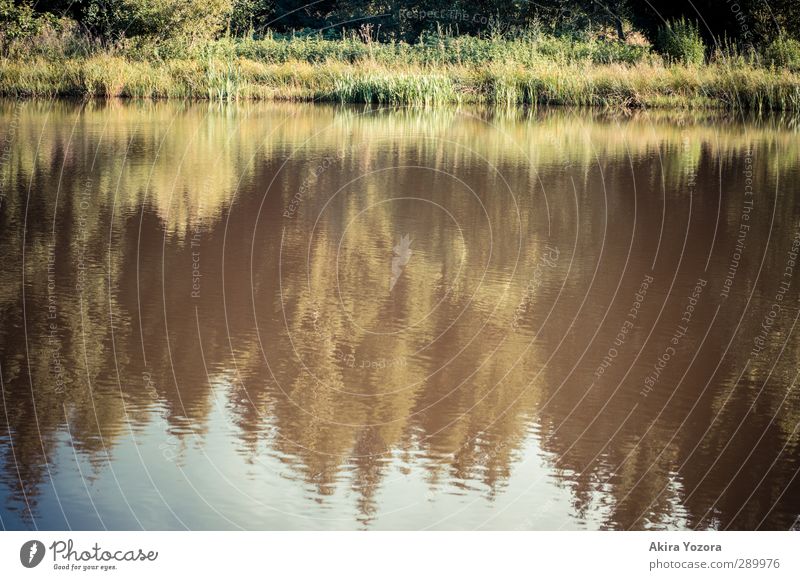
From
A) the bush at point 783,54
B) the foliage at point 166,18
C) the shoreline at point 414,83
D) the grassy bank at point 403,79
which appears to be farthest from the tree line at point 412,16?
the shoreline at point 414,83

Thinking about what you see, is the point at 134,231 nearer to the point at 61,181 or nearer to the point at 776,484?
the point at 61,181

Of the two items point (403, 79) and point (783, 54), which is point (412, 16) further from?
point (783, 54)

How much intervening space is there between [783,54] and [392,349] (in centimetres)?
2393

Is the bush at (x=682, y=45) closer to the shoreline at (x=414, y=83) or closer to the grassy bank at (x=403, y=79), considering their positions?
the grassy bank at (x=403, y=79)

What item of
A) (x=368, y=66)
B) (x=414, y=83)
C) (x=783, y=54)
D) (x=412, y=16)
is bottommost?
(x=414, y=83)

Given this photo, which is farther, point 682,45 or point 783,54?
point 682,45

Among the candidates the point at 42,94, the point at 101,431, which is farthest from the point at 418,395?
the point at 42,94

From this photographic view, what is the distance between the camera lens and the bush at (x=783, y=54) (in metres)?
28.7

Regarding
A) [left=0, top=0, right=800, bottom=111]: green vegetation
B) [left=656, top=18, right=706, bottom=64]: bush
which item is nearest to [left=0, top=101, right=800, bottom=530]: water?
[left=0, top=0, right=800, bottom=111]: green vegetation

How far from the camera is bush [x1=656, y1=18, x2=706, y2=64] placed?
29891 mm

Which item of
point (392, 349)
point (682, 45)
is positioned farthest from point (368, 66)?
point (392, 349)

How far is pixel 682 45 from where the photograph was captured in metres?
30.2

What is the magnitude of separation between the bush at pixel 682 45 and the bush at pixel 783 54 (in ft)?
5.51

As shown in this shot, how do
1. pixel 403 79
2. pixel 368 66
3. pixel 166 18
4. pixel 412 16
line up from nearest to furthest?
pixel 403 79 < pixel 368 66 < pixel 166 18 < pixel 412 16
